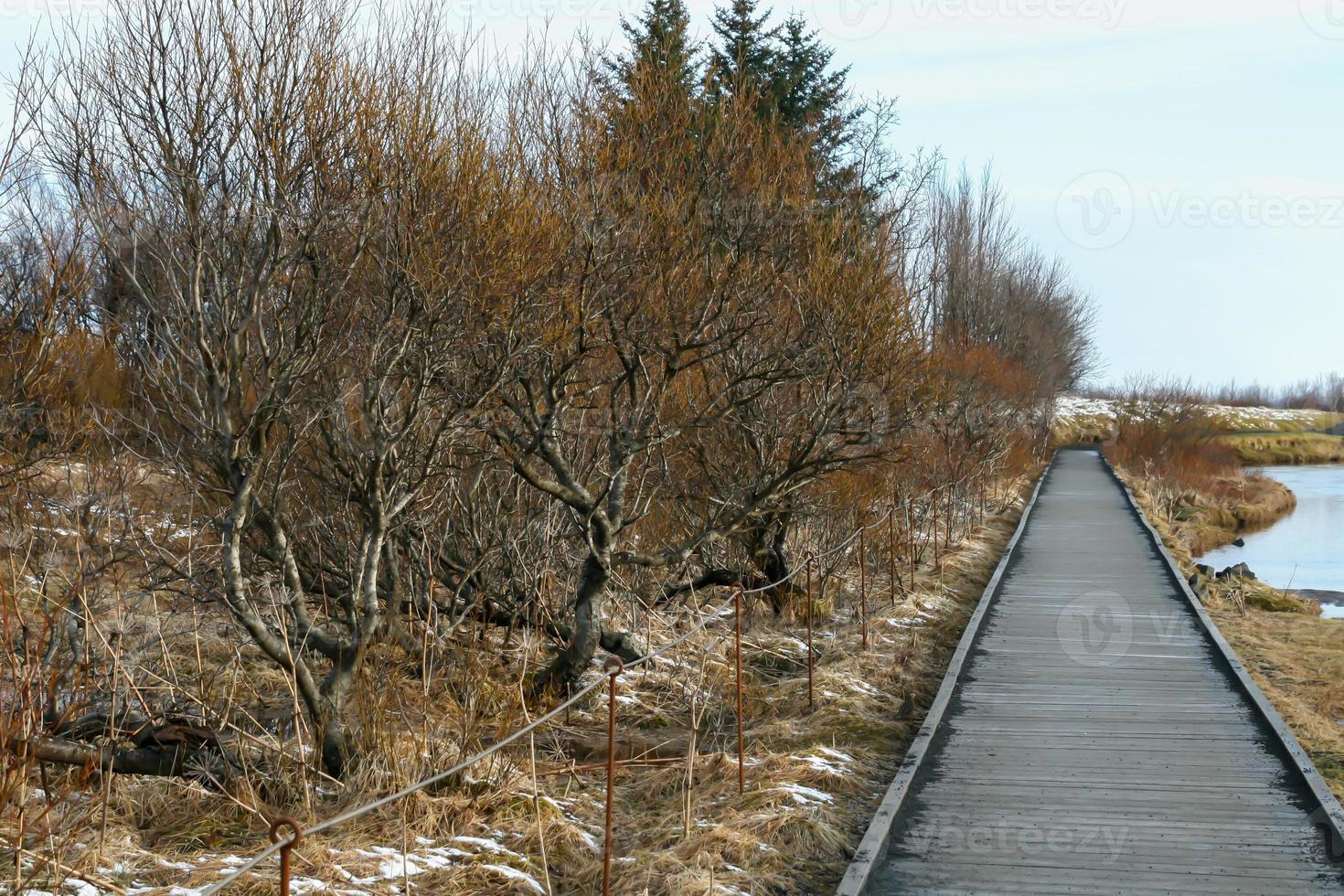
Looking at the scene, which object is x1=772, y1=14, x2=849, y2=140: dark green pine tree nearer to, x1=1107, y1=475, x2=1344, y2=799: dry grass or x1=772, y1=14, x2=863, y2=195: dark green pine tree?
x1=772, y1=14, x2=863, y2=195: dark green pine tree

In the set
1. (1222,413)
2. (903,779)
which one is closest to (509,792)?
(903,779)

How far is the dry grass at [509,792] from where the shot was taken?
5.98 meters

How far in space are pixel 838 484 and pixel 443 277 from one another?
22.3ft

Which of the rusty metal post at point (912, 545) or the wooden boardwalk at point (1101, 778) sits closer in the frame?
the wooden boardwalk at point (1101, 778)

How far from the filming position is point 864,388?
1159 centimetres

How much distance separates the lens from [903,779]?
7.43 meters

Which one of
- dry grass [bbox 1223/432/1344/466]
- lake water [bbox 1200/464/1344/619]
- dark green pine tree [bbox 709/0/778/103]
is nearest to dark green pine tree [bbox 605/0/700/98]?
dark green pine tree [bbox 709/0/778/103]

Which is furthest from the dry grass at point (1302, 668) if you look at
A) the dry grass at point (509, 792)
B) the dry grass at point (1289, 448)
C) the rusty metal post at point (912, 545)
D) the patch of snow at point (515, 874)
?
the dry grass at point (1289, 448)

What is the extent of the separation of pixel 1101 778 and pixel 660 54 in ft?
29.4

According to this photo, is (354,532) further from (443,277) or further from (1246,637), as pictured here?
(1246,637)

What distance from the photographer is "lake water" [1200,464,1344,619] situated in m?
21.9

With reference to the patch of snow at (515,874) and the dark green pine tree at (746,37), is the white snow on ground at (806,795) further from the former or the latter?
the dark green pine tree at (746,37)

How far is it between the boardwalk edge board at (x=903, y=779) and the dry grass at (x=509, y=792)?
0.19 m

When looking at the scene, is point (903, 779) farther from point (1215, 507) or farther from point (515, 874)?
point (1215, 507)
